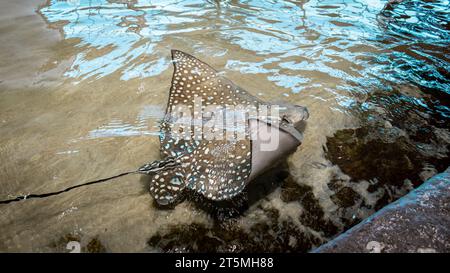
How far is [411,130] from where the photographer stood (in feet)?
10.6

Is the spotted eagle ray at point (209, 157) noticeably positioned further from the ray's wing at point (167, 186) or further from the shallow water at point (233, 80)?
the shallow water at point (233, 80)

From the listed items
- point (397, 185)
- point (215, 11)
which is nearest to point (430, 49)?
point (397, 185)

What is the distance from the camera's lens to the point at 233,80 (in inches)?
170

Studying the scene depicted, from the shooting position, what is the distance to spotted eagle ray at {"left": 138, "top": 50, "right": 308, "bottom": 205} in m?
2.20

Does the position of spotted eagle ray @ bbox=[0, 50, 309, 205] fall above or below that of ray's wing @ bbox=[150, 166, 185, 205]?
above

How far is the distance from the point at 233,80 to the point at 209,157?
213 centimetres

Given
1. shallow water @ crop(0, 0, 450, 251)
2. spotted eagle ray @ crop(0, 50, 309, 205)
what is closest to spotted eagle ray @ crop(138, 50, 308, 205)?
spotted eagle ray @ crop(0, 50, 309, 205)

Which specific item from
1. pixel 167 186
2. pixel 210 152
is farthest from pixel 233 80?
pixel 167 186

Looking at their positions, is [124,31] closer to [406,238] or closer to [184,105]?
[184,105]

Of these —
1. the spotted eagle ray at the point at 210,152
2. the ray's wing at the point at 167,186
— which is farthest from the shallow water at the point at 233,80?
the spotted eagle ray at the point at 210,152

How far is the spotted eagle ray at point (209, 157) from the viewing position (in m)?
2.20

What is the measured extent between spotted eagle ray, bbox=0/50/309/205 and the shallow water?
10.7 inches

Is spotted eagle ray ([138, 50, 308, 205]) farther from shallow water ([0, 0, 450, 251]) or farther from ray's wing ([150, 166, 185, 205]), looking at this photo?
shallow water ([0, 0, 450, 251])

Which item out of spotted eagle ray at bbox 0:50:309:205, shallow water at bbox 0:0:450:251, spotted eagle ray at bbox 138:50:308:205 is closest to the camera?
spotted eagle ray at bbox 0:50:309:205
